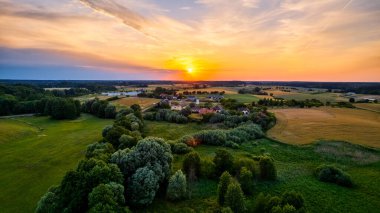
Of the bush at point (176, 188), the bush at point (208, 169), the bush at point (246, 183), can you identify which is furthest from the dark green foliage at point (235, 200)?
the bush at point (208, 169)

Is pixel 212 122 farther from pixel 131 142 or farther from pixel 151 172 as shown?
pixel 151 172

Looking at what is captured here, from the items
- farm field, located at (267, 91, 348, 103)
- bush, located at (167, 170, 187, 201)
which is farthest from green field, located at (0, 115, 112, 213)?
farm field, located at (267, 91, 348, 103)

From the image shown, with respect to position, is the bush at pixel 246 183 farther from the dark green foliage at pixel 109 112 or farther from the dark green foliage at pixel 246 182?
the dark green foliage at pixel 109 112

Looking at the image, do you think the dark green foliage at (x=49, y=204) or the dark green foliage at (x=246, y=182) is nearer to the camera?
the dark green foliage at (x=49, y=204)

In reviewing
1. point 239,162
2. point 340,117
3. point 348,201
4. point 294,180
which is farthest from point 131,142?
point 340,117

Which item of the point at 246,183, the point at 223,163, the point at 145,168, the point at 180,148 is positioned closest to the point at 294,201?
the point at 246,183

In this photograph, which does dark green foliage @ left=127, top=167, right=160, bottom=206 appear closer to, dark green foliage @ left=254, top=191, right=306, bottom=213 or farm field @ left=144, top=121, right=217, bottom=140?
dark green foliage @ left=254, top=191, right=306, bottom=213

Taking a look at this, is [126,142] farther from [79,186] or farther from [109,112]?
[109,112]
